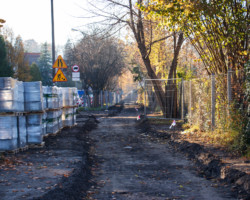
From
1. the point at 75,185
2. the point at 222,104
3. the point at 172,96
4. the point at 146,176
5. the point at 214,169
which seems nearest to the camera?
the point at 75,185

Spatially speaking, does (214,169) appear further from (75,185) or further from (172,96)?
(172,96)

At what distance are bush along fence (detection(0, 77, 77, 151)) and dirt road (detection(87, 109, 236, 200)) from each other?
201 cm

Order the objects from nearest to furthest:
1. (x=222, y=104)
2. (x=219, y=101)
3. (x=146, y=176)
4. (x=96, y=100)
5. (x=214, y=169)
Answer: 1. (x=146, y=176)
2. (x=214, y=169)
3. (x=222, y=104)
4. (x=219, y=101)
5. (x=96, y=100)

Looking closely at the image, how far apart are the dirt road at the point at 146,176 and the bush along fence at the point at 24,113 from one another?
2.01 metres

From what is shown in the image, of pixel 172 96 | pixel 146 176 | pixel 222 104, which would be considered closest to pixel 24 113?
pixel 146 176

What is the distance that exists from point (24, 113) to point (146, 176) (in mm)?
4812

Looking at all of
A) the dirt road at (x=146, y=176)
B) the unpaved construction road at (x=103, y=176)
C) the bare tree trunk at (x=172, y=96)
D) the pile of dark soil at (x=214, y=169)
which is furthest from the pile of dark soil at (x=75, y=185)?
the bare tree trunk at (x=172, y=96)

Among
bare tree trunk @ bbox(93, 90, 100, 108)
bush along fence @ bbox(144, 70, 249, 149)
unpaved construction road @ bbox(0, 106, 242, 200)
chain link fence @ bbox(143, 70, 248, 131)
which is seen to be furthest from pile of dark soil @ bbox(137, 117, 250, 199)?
bare tree trunk @ bbox(93, 90, 100, 108)

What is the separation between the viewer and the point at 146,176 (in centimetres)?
786

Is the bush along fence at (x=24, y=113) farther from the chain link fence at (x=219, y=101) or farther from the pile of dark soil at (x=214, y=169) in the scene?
the chain link fence at (x=219, y=101)

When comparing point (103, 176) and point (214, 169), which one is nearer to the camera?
point (103, 176)

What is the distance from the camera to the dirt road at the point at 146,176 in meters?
6.39

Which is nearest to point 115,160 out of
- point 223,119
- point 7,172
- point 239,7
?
point 7,172

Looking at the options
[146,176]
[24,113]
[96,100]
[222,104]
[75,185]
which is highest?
[222,104]
